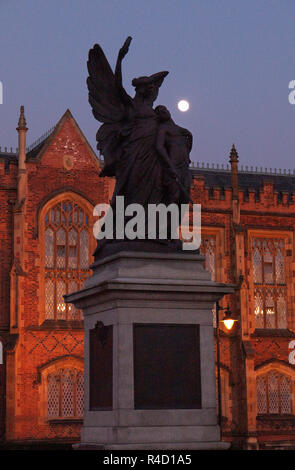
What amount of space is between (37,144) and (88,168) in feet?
18.4

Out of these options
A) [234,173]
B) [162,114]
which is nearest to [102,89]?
[162,114]

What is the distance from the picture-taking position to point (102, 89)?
464 inches

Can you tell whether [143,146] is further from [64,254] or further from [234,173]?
[234,173]

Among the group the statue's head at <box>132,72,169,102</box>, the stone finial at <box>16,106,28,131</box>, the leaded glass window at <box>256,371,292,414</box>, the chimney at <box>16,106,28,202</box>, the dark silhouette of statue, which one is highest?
the stone finial at <box>16,106,28,131</box>

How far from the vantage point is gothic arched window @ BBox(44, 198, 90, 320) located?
29.3 metres

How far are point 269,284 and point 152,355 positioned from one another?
946 inches

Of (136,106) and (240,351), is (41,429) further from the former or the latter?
(136,106)

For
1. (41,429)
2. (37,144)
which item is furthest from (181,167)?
(37,144)

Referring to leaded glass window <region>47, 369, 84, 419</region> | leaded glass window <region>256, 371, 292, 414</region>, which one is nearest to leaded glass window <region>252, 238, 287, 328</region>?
leaded glass window <region>256, 371, 292, 414</region>

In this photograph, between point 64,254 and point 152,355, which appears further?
point 64,254

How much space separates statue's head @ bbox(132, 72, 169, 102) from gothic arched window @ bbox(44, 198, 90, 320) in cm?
1866

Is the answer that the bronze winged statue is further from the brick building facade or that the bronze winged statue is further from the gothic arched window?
the gothic arched window

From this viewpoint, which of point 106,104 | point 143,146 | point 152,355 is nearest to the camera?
point 152,355

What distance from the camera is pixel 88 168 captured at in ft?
99.6
